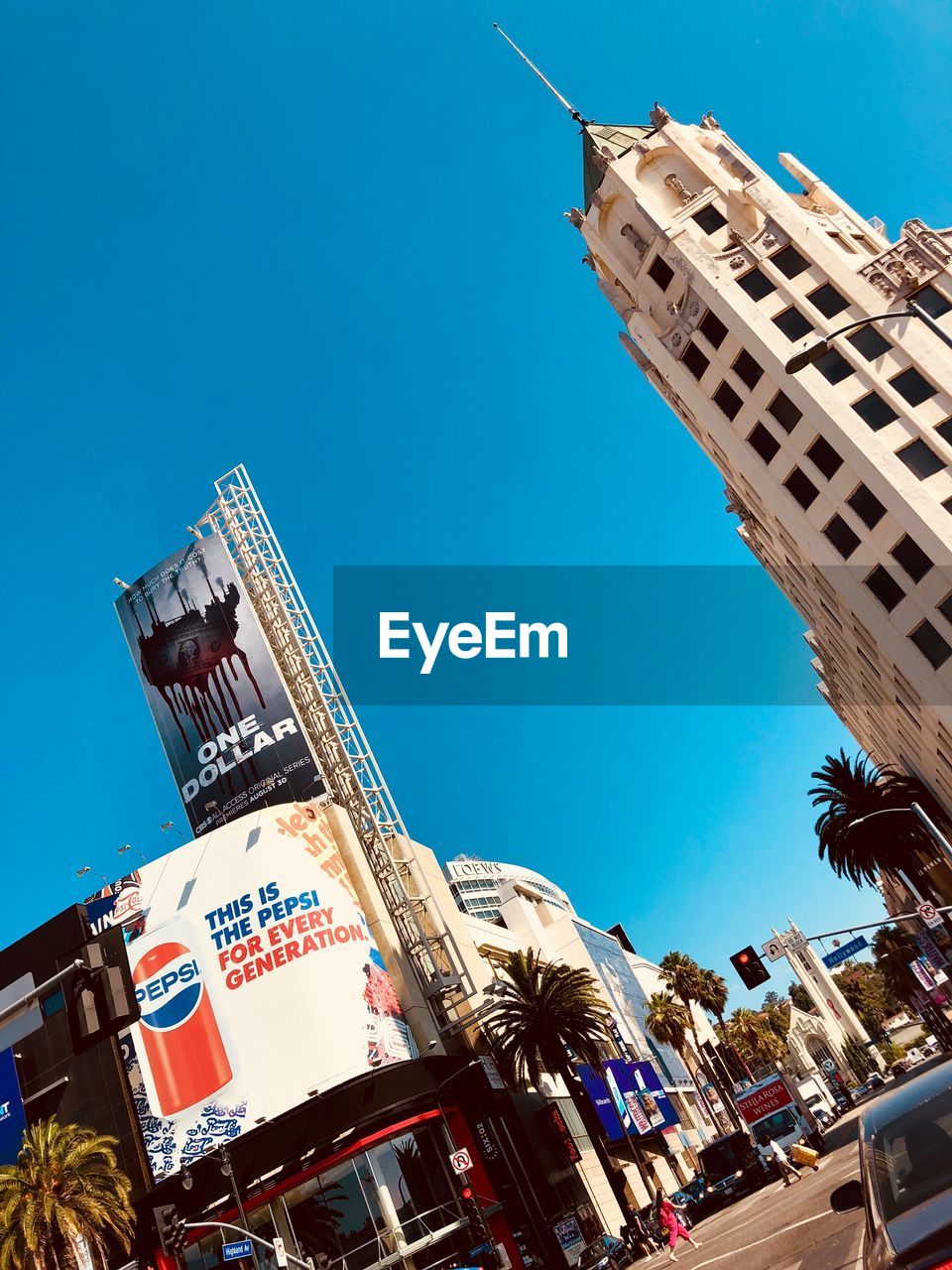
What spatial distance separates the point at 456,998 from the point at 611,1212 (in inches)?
766

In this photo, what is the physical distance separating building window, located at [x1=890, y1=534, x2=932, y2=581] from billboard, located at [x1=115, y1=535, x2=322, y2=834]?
36134mm

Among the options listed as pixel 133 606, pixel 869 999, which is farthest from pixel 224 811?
pixel 869 999

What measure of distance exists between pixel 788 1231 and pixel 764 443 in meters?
37.9

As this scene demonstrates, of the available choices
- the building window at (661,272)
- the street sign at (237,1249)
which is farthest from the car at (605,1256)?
the building window at (661,272)

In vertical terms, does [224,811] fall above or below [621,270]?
below

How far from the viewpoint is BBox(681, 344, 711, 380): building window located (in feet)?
175

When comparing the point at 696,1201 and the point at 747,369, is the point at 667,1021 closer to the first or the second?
the point at 696,1201

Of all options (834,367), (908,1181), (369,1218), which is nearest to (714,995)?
(369,1218)

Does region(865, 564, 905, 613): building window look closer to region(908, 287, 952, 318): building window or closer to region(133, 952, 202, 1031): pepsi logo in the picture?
region(908, 287, 952, 318): building window

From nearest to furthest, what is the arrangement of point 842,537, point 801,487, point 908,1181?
point 908,1181 → point 842,537 → point 801,487

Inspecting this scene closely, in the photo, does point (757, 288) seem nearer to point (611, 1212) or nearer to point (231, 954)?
point (231, 954)

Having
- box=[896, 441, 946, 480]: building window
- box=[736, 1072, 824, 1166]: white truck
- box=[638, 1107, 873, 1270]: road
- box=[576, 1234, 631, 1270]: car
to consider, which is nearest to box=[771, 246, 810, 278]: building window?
box=[896, 441, 946, 480]: building window

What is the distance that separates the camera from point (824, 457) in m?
45.8

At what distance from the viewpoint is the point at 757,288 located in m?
49.6
